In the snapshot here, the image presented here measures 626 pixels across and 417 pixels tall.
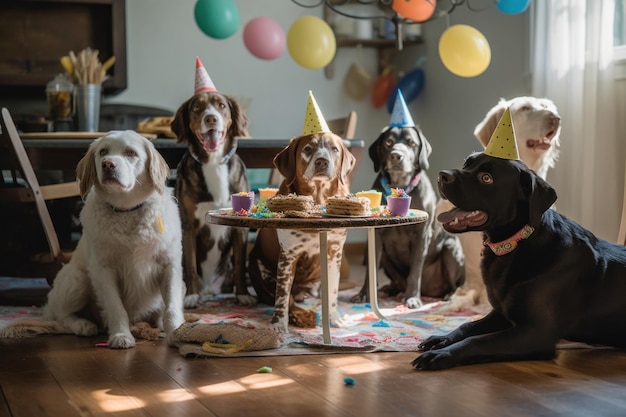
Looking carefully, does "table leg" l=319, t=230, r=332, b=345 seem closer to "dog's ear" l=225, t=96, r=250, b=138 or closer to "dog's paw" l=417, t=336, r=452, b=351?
"dog's paw" l=417, t=336, r=452, b=351

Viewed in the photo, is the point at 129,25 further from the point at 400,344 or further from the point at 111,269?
the point at 400,344

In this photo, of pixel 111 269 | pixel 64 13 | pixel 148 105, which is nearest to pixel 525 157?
pixel 111 269

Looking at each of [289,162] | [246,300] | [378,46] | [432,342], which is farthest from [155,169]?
[378,46]

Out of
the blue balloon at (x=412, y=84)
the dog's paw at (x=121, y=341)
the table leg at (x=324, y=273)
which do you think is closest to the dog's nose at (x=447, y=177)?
the table leg at (x=324, y=273)

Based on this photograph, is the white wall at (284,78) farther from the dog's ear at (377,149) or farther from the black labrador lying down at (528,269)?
the black labrador lying down at (528,269)

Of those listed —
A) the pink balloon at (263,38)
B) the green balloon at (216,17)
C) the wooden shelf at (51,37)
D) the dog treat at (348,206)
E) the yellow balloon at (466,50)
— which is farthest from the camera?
the wooden shelf at (51,37)

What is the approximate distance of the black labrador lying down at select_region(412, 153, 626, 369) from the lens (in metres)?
3.12

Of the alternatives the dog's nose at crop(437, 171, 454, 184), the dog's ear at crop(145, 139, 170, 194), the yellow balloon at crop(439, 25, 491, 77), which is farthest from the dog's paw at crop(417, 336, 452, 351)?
the yellow balloon at crop(439, 25, 491, 77)

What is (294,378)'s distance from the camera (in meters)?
2.96

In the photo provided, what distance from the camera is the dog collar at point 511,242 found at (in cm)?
316

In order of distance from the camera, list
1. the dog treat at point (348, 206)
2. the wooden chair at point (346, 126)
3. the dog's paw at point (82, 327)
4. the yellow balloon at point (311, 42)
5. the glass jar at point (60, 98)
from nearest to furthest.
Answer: the dog treat at point (348, 206) → the dog's paw at point (82, 327) → the yellow balloon at point (311, 42) → the glass jar at point (60, 98) → the wooden chair at point (346, 126)

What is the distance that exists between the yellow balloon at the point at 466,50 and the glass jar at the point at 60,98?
7.86 ft

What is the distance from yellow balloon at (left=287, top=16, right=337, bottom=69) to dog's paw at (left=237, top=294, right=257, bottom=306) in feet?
5.04

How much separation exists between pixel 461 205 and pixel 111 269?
5.14 feet
